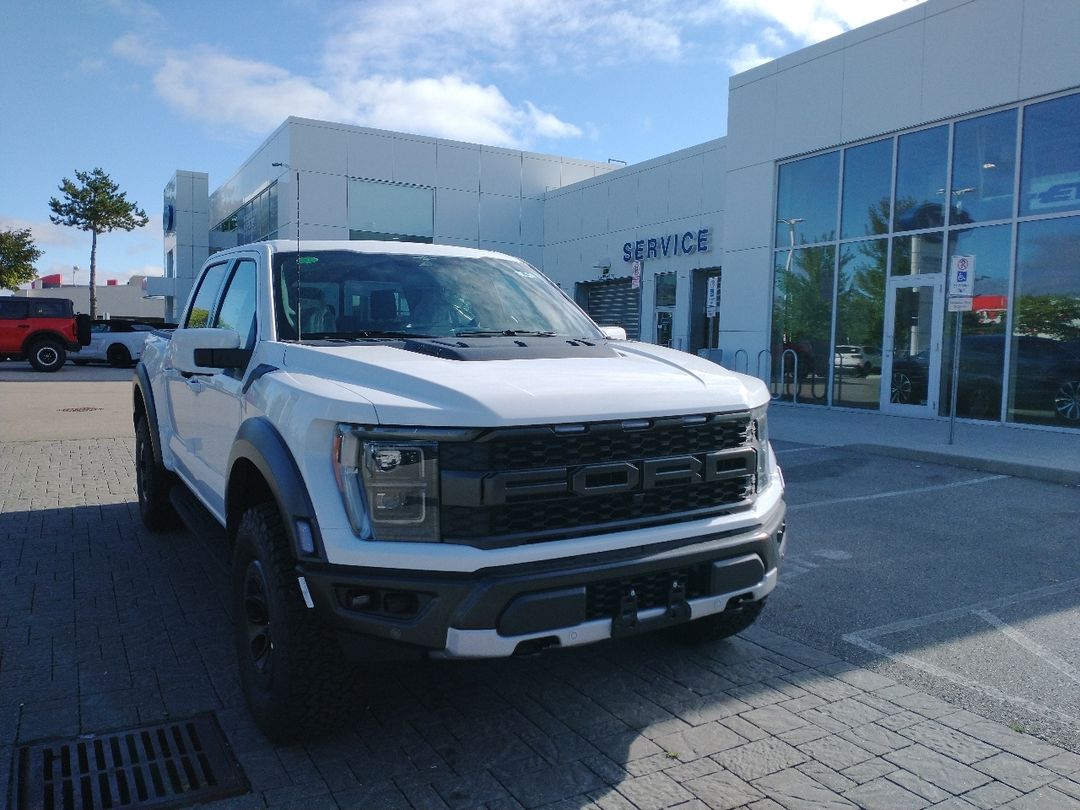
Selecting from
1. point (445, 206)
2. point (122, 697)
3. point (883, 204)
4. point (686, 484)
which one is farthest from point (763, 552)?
point (445, 206)

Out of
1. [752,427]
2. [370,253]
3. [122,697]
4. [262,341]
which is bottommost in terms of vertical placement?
[122,697]

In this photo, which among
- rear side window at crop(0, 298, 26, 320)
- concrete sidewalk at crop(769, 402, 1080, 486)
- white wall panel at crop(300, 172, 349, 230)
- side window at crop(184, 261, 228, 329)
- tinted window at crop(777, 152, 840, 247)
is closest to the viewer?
side window at crop(184, 261, 228, 329)

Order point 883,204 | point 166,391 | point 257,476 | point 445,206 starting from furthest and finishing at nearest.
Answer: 1. point 445,206
2. point 883,204
3. point 166,391
4. point 257,476

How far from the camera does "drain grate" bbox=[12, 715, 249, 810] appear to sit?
2.71 metres

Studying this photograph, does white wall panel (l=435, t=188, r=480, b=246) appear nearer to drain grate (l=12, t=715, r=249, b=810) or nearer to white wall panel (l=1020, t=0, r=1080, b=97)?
white wall panel (l=1020, t=0, r=1080, b=97)

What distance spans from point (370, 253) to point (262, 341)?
763mm

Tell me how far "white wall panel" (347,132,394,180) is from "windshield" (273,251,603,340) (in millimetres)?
25524

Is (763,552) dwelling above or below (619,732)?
above

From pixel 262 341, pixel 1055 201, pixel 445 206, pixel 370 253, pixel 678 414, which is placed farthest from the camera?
pixel 445 206

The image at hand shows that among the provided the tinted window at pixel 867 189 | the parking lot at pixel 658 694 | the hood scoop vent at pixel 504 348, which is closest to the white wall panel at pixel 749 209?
the tinted window at pixel 867 189

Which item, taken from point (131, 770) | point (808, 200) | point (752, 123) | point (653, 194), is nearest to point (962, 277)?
point (808, 200)

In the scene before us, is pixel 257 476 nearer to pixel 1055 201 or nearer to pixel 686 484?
pixel 686 484

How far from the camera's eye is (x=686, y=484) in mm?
3068

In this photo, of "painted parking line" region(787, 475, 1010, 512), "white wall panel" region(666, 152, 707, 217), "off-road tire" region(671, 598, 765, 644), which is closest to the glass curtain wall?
"painted parking line" region(787, 475, 1010, 512)
